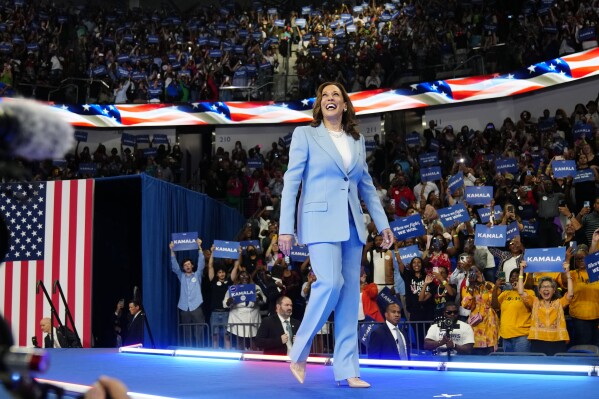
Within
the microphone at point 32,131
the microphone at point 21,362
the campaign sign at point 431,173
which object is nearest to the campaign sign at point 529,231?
the campaign sign at point 431,173

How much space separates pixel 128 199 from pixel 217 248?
2801 mm

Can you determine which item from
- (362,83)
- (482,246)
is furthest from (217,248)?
(362,83)

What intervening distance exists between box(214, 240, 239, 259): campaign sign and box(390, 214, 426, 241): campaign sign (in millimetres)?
2313

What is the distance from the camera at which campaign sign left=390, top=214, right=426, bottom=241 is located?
1070cm

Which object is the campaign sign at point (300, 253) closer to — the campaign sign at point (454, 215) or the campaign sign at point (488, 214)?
the campaign sign at point (454, 215)

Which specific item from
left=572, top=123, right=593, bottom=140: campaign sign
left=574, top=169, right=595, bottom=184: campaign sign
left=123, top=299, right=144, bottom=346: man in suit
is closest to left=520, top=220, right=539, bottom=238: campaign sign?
left=574, top=169, right=595, bottom=184: campaign sign

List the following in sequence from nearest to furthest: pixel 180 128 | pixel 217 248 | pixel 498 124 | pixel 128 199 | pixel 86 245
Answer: pixel 217 248, pixel 86 245, pixel 128 199, pixel 498 124, pixel 180 128

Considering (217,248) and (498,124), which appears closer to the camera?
(217,248)

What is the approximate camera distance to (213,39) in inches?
891

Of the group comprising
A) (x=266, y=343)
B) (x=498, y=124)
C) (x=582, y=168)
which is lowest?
(x=266, y=343)

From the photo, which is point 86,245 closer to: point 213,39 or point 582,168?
point 582,168

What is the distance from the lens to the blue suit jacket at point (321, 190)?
4637 millimetres

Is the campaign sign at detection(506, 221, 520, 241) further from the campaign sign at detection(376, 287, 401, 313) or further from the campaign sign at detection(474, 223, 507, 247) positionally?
the campaign sign at detection(376, 287, 401, 313)

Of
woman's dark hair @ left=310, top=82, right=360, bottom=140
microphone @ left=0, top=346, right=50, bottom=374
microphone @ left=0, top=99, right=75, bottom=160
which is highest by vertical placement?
woman's dark hair @ left=310, top=82, right=360, bottom=140
